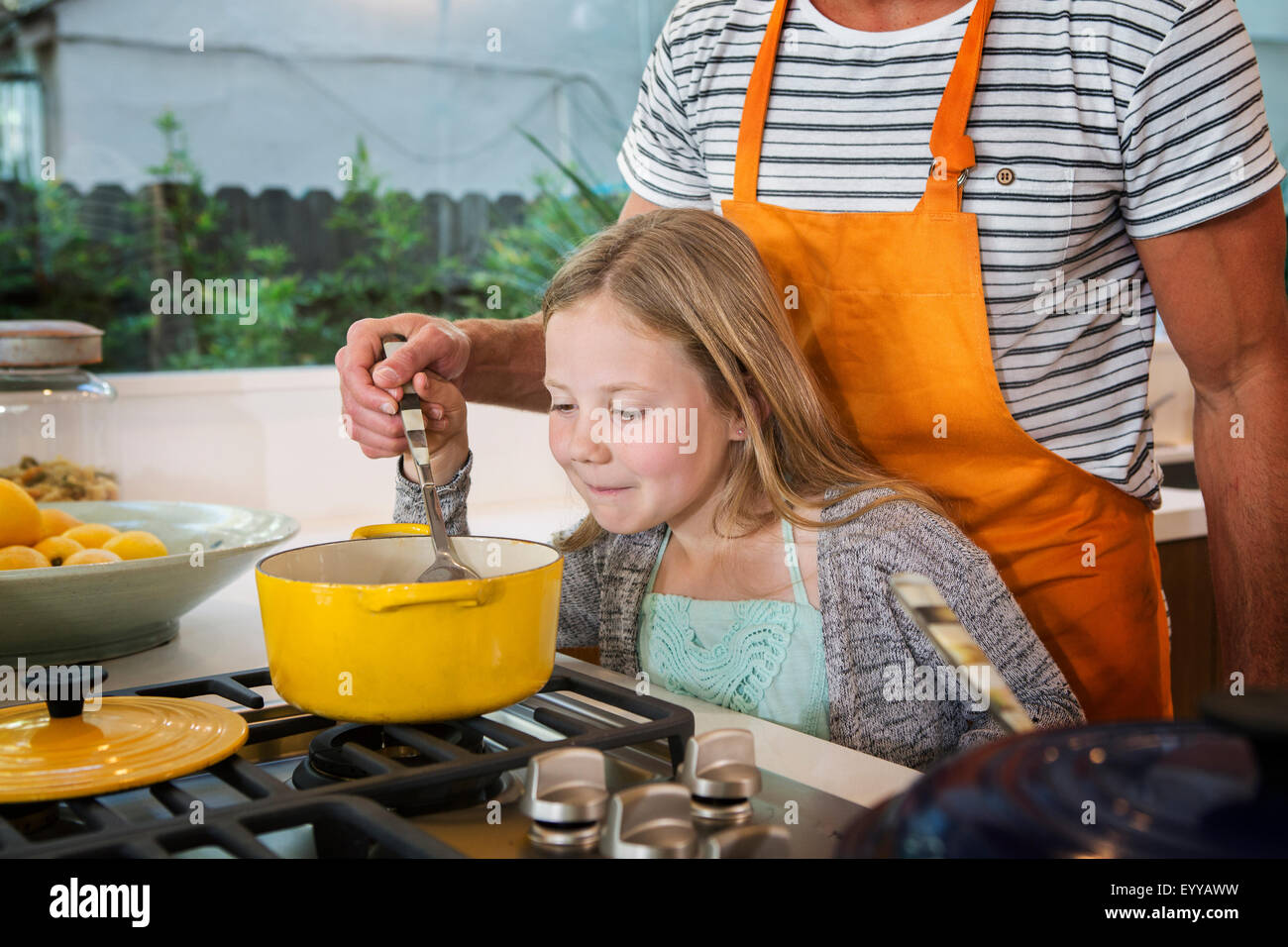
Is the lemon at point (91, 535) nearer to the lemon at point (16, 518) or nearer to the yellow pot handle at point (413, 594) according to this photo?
the lemon at point (16, 518)

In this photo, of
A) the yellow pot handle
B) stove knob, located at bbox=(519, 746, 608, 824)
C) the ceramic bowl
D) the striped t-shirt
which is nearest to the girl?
the striped t-shirt

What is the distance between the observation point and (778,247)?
50.5 inches

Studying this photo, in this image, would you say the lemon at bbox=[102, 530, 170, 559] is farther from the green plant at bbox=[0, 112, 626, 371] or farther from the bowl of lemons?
the green plant at bbox=[0, 112, 626, 371]

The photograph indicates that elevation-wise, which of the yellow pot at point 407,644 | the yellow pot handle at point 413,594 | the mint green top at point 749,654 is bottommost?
the mint green top at point 749,654

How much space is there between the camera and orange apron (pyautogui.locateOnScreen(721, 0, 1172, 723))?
3.89 ft

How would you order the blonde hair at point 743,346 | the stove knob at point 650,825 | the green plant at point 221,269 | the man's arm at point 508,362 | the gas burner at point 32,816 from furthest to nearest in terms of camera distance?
1. the green plant at point 221,269
2. the man's arm at point 508,362
3. the blonde hair at point 743,346
4. the gas burner at point 32,816
5. the stove knob at point 650,825

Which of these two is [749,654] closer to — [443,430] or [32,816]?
[443,430]

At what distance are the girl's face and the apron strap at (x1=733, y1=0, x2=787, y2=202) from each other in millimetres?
219

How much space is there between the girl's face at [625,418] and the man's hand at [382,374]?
0.40 feet

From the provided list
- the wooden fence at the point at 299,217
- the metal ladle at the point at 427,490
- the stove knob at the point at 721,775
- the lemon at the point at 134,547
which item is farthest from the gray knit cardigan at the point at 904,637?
the wooden fence at the point at 299,217

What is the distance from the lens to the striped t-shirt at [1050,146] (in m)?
1.10

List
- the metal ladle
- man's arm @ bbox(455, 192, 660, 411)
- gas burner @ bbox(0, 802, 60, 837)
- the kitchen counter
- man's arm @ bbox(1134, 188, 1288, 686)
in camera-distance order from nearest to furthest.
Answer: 1. gas burner @ bbox(0, 802, 60, 837)
2. the kitchen counter
3. the metal ladle
4. man's arm @ bbox(1134, 188, 1288, 686)
5. man's arm @ bbox(455, 192, 660, 411)

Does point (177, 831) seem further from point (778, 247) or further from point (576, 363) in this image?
point (778, 247)
